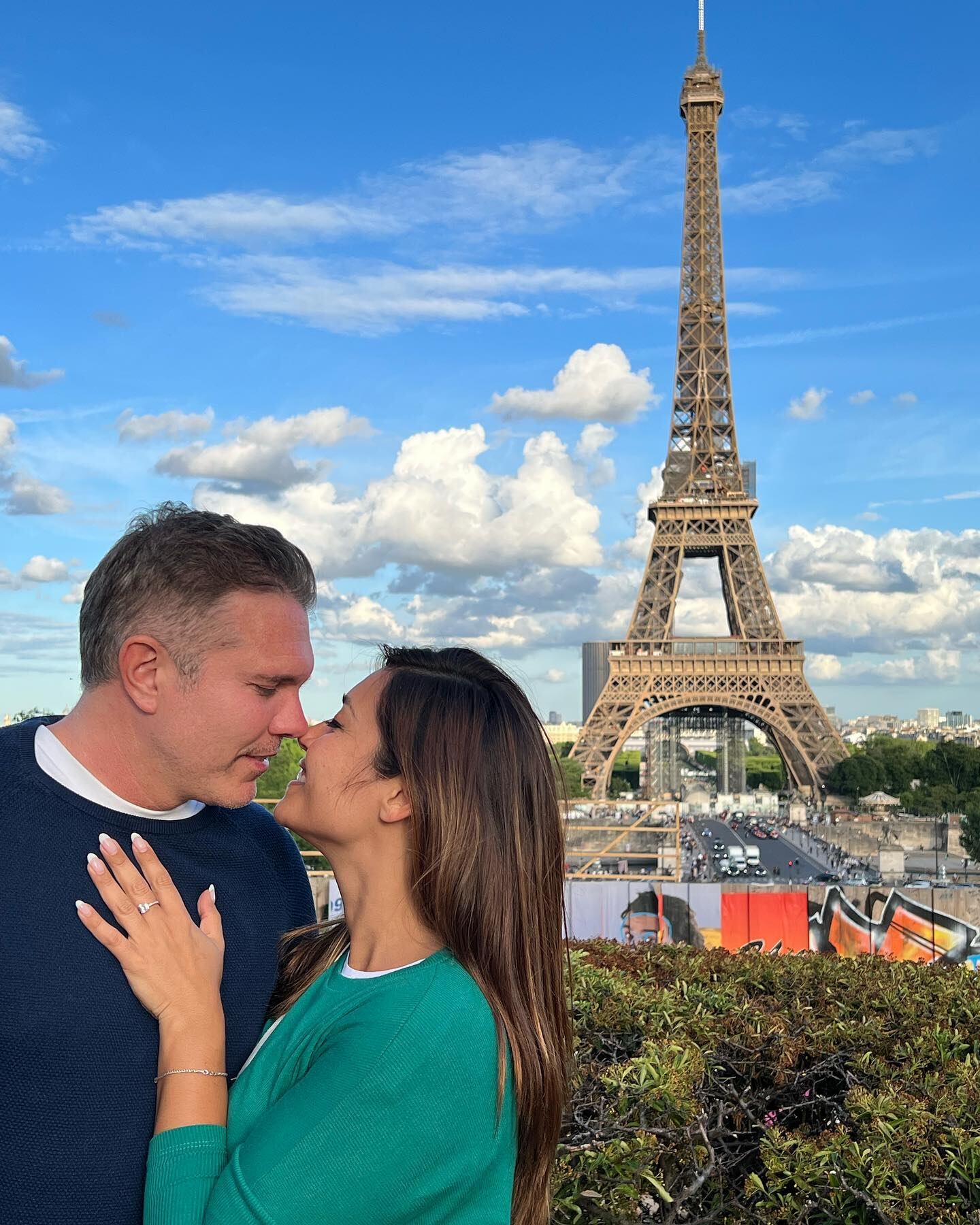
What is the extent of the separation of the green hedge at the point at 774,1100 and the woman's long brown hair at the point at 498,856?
155 cm

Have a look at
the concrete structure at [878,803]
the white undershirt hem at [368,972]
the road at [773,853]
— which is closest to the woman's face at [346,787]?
the white undershirt hem at [368,972]

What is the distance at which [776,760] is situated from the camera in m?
97.4

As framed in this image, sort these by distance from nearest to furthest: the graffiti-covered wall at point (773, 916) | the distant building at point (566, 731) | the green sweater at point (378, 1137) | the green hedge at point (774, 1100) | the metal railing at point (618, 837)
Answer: the green sweater at point (378, 1137) → the green hedge at point (774, 1100) → the graffiti-covered wall at point (773, 916) → the metal railing at point (618, 837) → the distant building at point (566, 731)

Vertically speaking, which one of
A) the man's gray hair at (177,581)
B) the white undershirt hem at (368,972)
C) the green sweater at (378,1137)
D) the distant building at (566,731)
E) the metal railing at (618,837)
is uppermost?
the distant building at (566,731)

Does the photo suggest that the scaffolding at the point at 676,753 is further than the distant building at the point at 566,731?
No

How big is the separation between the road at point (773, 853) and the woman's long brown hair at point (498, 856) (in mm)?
26165

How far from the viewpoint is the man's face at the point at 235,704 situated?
2.14 meters

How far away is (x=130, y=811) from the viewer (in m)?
2.15

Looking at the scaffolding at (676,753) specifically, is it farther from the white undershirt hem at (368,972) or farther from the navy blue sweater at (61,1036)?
the navy blue sweater at (61,1036)

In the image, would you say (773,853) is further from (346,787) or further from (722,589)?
(346,787)

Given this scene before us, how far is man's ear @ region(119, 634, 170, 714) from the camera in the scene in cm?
213

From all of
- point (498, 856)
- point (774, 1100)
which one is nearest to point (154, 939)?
point (498, 856)

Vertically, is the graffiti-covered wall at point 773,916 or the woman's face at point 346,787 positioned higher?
the woman's face at point 346,787

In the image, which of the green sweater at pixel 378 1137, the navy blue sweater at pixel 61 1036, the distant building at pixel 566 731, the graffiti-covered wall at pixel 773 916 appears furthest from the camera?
the distant building at pixel 566 731
